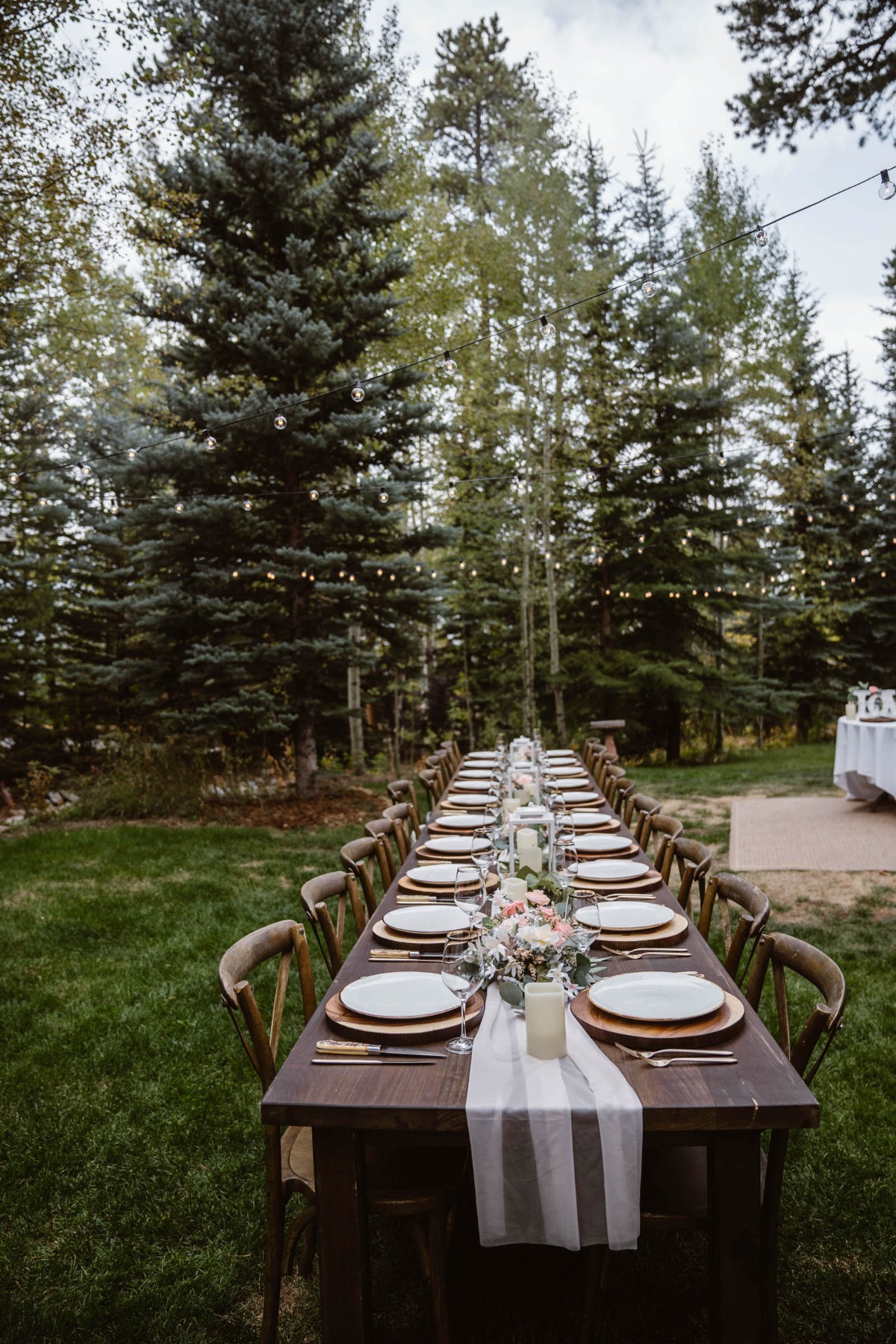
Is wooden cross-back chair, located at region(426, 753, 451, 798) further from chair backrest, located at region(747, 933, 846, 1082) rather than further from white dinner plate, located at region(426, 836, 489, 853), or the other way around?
chair backrest, located at region(747, 933, 846, 1082)

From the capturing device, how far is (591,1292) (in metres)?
1.76

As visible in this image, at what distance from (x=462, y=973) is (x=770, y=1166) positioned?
74cm

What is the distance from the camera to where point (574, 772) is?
18.7 ft

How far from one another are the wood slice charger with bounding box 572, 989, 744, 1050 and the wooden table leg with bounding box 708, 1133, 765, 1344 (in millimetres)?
195

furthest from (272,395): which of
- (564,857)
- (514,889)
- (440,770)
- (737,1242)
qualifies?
(737,1242)

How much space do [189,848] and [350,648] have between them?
2497 mm

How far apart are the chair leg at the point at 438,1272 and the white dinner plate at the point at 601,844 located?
1.59 m

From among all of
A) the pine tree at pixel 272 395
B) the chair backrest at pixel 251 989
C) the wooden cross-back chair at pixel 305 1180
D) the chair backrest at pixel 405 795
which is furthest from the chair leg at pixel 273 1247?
the pine tree at pixel 272 395

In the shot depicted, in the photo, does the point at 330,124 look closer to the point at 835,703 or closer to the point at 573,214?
the point at 573,214

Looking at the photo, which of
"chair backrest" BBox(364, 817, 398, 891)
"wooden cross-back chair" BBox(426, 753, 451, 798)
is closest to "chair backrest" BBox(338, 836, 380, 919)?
"chair backrest" BBox(364, 817, 398, 891)

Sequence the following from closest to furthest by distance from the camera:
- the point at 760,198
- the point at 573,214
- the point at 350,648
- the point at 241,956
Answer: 1. the point at 241,956
2. the point at 350,648
3. the point at 573,214
4. the point at 760,198

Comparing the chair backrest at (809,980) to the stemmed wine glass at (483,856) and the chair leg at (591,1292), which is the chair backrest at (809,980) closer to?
the chair leg at (591,1292)

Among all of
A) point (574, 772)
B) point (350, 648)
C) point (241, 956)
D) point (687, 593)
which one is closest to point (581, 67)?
point (687, 593)

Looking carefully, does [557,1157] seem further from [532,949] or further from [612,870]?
[612,870]
